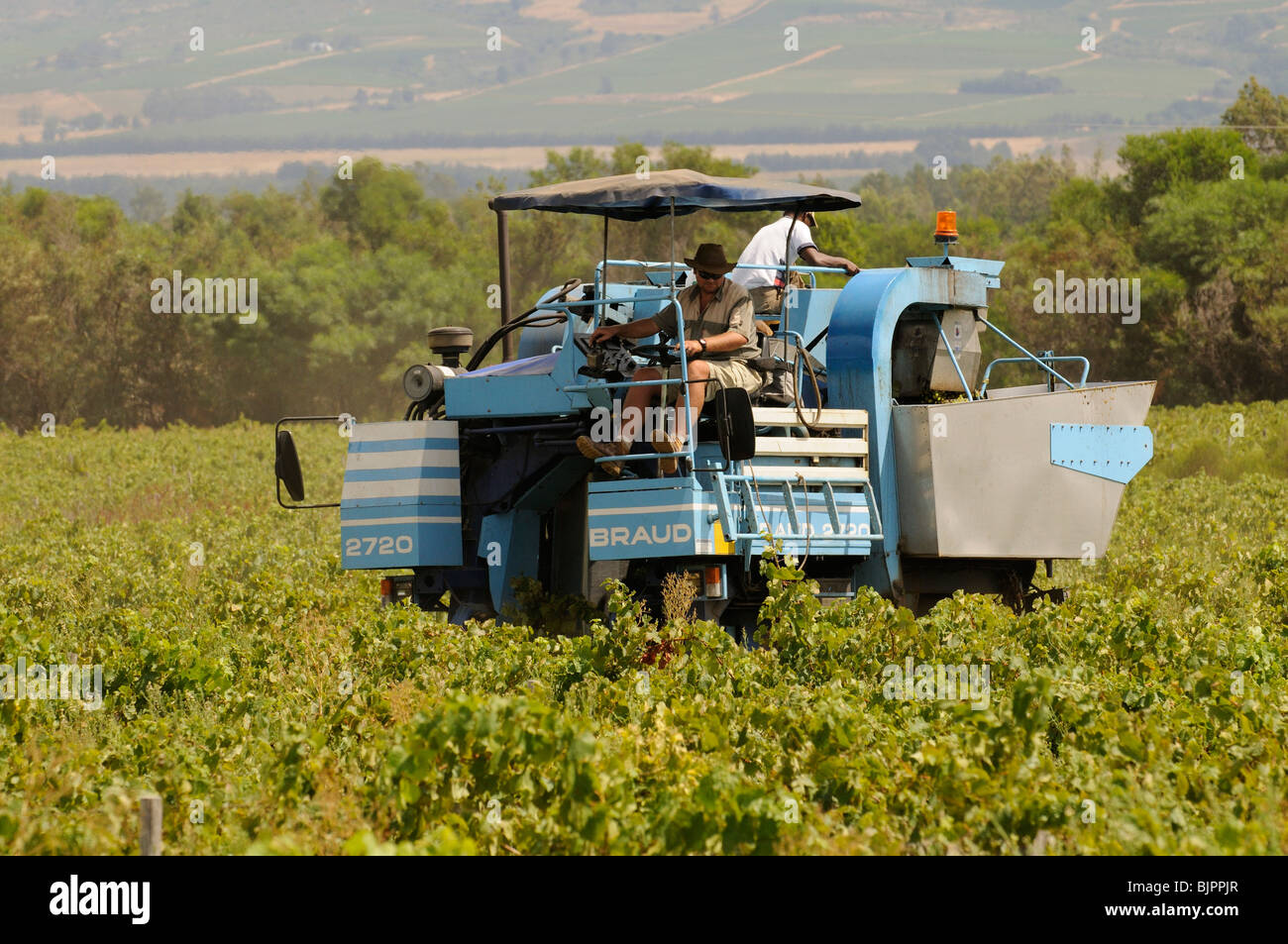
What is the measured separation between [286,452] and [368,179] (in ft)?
270

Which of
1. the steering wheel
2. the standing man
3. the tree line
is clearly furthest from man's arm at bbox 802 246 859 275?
the tree line

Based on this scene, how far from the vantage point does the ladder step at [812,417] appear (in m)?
10.2

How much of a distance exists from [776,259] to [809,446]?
1.67 meters

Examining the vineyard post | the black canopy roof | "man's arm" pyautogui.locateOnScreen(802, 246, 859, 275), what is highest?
the black canopy roof

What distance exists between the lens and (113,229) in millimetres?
84438

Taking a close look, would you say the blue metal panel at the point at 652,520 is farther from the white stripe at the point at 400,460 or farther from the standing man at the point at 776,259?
the standing man at the point at 776,259

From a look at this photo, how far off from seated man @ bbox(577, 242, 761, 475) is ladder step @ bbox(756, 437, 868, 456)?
375 millimetres

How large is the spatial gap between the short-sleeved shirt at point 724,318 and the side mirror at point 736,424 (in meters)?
0.82

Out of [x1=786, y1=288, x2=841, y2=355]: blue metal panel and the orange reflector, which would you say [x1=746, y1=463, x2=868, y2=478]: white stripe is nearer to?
[x1=786, y1=288, x2=841, y2=355]: blue metal panel

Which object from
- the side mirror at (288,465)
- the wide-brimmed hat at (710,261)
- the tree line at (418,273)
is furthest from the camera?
the tree line at (418,273)

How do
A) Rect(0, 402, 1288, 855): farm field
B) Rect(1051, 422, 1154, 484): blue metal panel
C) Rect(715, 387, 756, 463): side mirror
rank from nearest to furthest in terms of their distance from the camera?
1. Rect(0, 402, 1288, 855): farm field
2. Rect(715, 387, 756, 463): side mirror
3. Rect(1051, 422, 1154, 484): blue metal panel

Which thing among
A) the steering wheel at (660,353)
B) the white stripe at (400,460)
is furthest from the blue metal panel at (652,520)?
the white stripe at (400,460)

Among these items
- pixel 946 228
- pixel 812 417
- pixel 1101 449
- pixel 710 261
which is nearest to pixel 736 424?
pixel 812 417

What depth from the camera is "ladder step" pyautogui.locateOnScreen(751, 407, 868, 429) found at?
10.2 meters
